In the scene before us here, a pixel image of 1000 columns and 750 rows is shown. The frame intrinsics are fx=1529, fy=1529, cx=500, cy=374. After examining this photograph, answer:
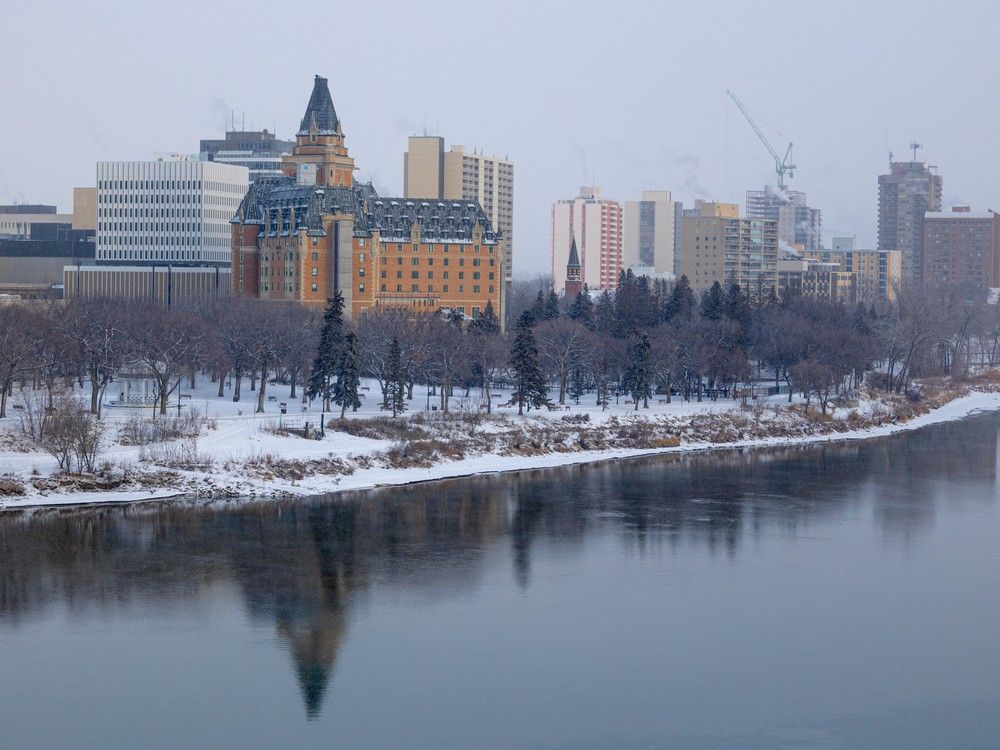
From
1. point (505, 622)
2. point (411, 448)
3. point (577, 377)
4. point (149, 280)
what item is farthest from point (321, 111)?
point (505, 622)

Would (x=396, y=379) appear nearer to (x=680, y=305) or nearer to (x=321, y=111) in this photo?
(x=680, y=305)

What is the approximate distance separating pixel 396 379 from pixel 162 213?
86.5 m

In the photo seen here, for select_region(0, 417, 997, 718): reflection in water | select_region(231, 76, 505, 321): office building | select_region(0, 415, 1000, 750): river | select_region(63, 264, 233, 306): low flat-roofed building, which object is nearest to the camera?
select_region(0, 415, 1000, 750): river

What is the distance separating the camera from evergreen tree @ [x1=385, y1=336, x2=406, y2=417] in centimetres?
7419

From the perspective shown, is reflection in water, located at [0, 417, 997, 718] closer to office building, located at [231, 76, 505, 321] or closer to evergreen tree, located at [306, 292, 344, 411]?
evergreen tree, located at [306, 292, 344, 411]

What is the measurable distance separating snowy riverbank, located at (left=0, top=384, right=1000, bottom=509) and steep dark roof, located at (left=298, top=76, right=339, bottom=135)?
58.7 m

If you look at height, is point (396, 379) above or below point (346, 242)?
below

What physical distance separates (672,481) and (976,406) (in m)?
49.8

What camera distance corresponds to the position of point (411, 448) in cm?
6531

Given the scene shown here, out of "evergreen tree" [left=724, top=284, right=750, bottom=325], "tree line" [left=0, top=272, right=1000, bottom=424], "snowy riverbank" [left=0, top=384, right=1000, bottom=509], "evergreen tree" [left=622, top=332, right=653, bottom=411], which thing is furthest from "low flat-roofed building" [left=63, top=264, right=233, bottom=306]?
"snowy riverbank" [left=0, top=384, right=1000, bottom=509]

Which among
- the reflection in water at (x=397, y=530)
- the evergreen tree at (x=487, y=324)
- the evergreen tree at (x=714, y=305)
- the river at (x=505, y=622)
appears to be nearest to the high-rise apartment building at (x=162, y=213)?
the evergreen tree at (x=487, y=324)

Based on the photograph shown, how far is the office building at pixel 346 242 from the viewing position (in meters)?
126

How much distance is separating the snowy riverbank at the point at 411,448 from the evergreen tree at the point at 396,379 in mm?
2093

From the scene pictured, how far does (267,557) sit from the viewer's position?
46.0 m
